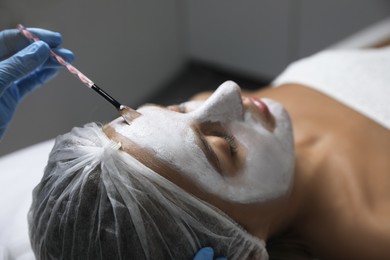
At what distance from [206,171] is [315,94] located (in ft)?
2.17

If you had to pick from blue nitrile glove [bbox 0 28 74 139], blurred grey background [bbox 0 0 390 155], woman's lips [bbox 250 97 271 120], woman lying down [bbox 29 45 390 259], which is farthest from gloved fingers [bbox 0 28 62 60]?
woman's lips [bbox 250 97 271 120]

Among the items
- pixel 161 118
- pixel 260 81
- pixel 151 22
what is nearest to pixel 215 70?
pixel 260 81

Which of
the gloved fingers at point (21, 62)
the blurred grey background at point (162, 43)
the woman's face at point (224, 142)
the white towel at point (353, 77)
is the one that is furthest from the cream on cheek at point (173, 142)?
the white towel at point (353, 77)

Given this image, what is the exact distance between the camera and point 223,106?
99cm

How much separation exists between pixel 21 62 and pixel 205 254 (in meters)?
0.53

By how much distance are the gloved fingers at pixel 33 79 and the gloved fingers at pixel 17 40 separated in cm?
7

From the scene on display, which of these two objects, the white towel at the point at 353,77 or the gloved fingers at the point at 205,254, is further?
the white towel at the point at 353,77

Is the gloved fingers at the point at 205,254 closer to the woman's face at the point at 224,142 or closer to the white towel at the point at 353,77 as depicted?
the woman's face at the point at 224,142

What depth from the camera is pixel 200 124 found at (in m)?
0.95

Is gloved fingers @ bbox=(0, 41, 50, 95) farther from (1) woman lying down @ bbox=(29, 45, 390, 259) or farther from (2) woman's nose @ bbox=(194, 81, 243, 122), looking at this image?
(2) woman's nose @ bbox=(194, 81, 243, 122)

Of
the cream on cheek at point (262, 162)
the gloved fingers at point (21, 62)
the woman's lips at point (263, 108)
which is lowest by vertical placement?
the cream on cheek at point (262, 162)

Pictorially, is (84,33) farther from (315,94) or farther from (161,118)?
(315,94)

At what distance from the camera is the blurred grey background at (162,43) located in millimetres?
1233

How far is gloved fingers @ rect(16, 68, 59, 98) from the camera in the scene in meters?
1.10
